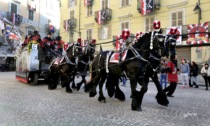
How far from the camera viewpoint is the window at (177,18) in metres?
22.6

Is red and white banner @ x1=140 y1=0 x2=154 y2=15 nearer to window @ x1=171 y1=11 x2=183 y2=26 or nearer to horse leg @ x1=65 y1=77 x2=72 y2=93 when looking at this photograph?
window @ x1=171 y1=11 x2=183 y2=26

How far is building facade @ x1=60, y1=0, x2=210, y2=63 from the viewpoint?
69.4ft

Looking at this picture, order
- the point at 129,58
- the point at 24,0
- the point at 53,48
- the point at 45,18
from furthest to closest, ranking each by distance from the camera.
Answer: the point at 45,18
the point at 24,0
the point at 53,48
the point at 129,58

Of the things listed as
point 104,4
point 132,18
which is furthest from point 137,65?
point 104,4

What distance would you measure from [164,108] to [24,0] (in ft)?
122

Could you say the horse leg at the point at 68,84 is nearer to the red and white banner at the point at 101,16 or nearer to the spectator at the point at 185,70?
the spectator at the point at 185,70

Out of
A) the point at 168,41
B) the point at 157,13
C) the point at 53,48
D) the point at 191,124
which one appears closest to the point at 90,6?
the point at 157,13

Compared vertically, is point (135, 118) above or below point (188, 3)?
below

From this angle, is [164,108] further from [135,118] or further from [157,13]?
[157,13]

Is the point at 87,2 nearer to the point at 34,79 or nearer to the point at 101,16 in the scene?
the point at 101,16

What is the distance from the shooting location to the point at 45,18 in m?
43.0

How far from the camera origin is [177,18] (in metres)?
22.8

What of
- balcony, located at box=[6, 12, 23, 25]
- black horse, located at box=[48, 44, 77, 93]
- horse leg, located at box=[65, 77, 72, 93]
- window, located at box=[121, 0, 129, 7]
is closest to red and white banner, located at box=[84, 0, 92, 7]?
window, located at box=[121, 0, 129, 7]

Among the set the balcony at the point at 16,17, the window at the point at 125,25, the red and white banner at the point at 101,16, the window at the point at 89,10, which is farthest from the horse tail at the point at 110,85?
the balcony at the point at 16,17
